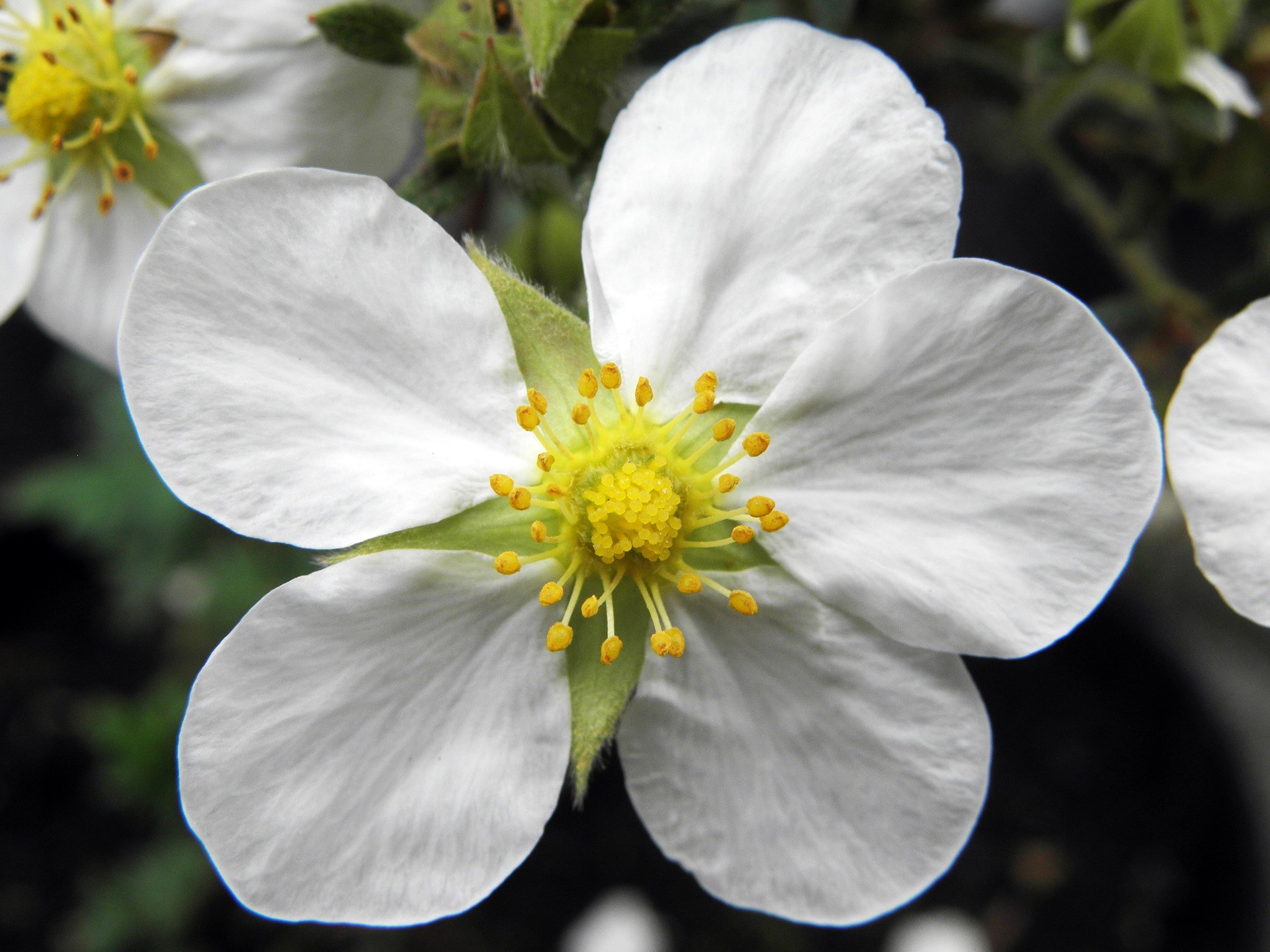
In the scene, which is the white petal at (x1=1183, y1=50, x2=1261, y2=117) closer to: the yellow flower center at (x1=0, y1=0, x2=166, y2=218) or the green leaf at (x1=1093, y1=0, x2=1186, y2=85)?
the green leaf at (x1=1093, y1=0, x2=1186, y2=85)

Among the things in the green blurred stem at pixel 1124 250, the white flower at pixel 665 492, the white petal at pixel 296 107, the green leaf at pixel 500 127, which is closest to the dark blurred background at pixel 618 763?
the green blurred stem at pixel 1124 250

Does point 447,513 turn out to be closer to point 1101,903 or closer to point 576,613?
point 576,613

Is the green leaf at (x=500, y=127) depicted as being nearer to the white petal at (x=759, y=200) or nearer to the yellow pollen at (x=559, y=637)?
the white petal at (x=759, y=200)

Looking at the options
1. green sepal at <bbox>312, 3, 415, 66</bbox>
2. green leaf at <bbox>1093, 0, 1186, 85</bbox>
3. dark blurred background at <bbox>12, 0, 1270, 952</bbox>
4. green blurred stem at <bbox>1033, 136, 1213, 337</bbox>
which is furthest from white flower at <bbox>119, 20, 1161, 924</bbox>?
dark blurred background at <bbox>12, 0, 1270, 952</bbox>

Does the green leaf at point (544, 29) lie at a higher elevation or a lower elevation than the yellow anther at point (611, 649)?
higher

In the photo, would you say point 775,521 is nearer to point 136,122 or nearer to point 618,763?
point 136,122

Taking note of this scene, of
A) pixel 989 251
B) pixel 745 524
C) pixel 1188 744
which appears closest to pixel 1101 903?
pixel 1188 744
